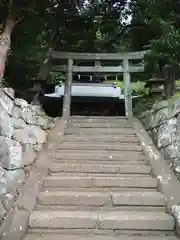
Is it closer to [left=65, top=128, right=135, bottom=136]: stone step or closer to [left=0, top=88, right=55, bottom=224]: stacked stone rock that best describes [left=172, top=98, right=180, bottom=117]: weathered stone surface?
[left=65, top=128, right=135, bottom=136]: stone step

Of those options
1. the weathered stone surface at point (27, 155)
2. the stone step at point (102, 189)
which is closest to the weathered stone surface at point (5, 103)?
the weathered stone surface at point (27, 155)

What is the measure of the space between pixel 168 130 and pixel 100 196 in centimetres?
196

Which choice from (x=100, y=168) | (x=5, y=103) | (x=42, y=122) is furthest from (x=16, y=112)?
(x=100, y=168)

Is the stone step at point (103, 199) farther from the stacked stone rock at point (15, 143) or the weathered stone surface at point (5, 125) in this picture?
the weathered stone surface at point (5, 125)

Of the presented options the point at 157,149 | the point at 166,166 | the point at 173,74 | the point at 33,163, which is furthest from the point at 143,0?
the point at 33,163

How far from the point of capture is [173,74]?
24.2 ft

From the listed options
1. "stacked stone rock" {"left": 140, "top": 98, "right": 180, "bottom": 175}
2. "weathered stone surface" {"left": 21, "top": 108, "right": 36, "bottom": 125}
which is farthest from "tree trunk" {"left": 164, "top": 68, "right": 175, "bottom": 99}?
"weathered stone surface" {"left": 21, "top": 108, "right": 36, "bottom": 125}

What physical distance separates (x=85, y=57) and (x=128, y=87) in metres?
1.69

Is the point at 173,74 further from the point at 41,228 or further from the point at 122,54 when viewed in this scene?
the point at 41,228

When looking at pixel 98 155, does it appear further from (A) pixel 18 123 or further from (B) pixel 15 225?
(B) pixel 15 225

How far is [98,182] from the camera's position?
14.5 ft

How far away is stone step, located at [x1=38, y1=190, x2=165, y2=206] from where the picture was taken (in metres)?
3.99

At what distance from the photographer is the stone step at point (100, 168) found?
4.80 metres

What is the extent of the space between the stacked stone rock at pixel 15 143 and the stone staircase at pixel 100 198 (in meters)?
0.40
